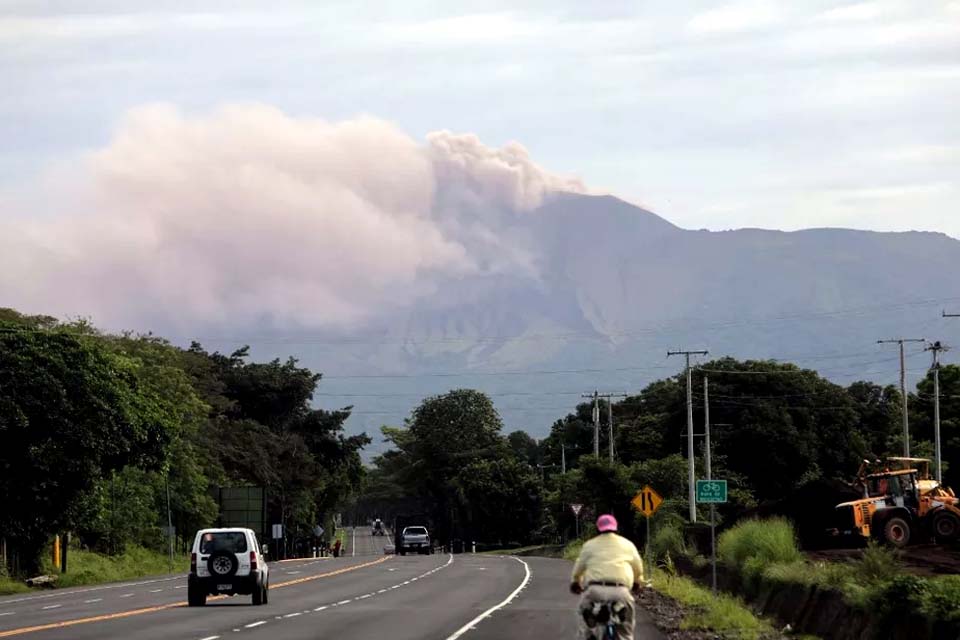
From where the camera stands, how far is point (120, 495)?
238ft

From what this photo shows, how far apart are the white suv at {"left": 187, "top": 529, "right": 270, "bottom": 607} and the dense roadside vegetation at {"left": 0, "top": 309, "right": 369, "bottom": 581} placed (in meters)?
16.8

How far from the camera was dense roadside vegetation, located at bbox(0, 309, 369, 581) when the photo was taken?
170 ft

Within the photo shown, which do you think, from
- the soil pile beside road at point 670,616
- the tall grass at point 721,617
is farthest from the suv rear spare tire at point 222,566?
the tall grass at point 721,617

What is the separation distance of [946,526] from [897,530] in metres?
1.55

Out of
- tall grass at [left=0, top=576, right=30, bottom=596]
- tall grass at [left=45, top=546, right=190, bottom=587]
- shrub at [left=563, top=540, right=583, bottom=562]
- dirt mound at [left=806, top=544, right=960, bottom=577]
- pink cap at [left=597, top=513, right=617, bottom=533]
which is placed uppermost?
pink cap at [left=597, top=513, right=617, bottom=533]

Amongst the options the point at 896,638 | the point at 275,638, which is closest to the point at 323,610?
the point at 275,638

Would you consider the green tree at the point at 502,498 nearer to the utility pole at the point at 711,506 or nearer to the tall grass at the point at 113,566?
the utility pole at the point at 711,506

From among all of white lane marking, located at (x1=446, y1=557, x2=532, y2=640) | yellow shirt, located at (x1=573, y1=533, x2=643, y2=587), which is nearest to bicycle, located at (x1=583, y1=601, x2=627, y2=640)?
yellow shirt, located at (x1=573, y1=533, x2=643, y2=587)

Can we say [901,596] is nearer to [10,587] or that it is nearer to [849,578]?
[849,578]

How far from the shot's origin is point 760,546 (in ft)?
123

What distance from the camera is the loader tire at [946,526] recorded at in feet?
160

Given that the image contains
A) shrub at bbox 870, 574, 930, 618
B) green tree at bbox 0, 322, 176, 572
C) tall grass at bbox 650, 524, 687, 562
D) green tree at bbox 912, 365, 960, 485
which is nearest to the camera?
shrub at bbox 870, 574, 930, 618

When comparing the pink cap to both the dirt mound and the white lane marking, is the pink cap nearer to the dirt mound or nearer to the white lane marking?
the white lane marking

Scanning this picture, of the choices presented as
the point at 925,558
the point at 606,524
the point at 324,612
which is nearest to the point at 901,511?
the point at 925,558
